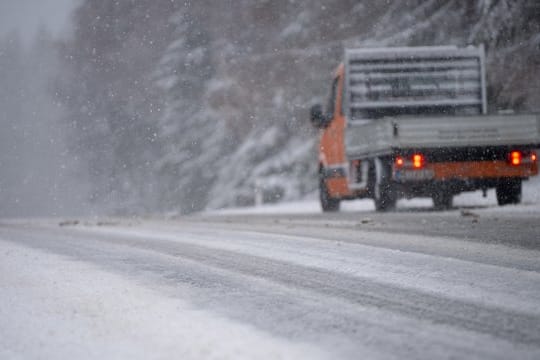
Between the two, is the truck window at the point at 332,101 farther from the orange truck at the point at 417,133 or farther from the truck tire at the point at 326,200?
the truck tire at the point at 326,200

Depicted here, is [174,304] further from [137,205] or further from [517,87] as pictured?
[137,205]

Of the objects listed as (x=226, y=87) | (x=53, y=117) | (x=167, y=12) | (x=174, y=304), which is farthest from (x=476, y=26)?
(x=53, y=117)

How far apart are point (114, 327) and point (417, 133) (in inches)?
379

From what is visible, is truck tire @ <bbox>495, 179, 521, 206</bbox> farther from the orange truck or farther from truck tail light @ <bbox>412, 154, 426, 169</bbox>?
truck tail light @ <bbox>412, 154, 426, 169</bbox>

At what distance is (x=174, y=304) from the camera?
357 centimetres

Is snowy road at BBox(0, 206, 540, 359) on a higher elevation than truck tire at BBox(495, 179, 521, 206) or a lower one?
lower

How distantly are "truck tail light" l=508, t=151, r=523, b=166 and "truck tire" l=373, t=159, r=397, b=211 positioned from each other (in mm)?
1875

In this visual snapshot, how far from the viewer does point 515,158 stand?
484 inches

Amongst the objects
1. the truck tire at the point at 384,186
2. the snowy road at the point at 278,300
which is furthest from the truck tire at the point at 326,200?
the snowy road at the point at 278,300

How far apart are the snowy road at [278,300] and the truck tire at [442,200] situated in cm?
606

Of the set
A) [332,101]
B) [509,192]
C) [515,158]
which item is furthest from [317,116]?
[515,158]

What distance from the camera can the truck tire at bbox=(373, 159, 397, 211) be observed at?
12.5 meters

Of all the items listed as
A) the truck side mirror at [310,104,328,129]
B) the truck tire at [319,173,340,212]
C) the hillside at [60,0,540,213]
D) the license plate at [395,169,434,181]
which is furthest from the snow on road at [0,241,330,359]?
the hillside at [60,0,540,213]

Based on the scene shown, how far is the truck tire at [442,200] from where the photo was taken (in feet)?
41.9
